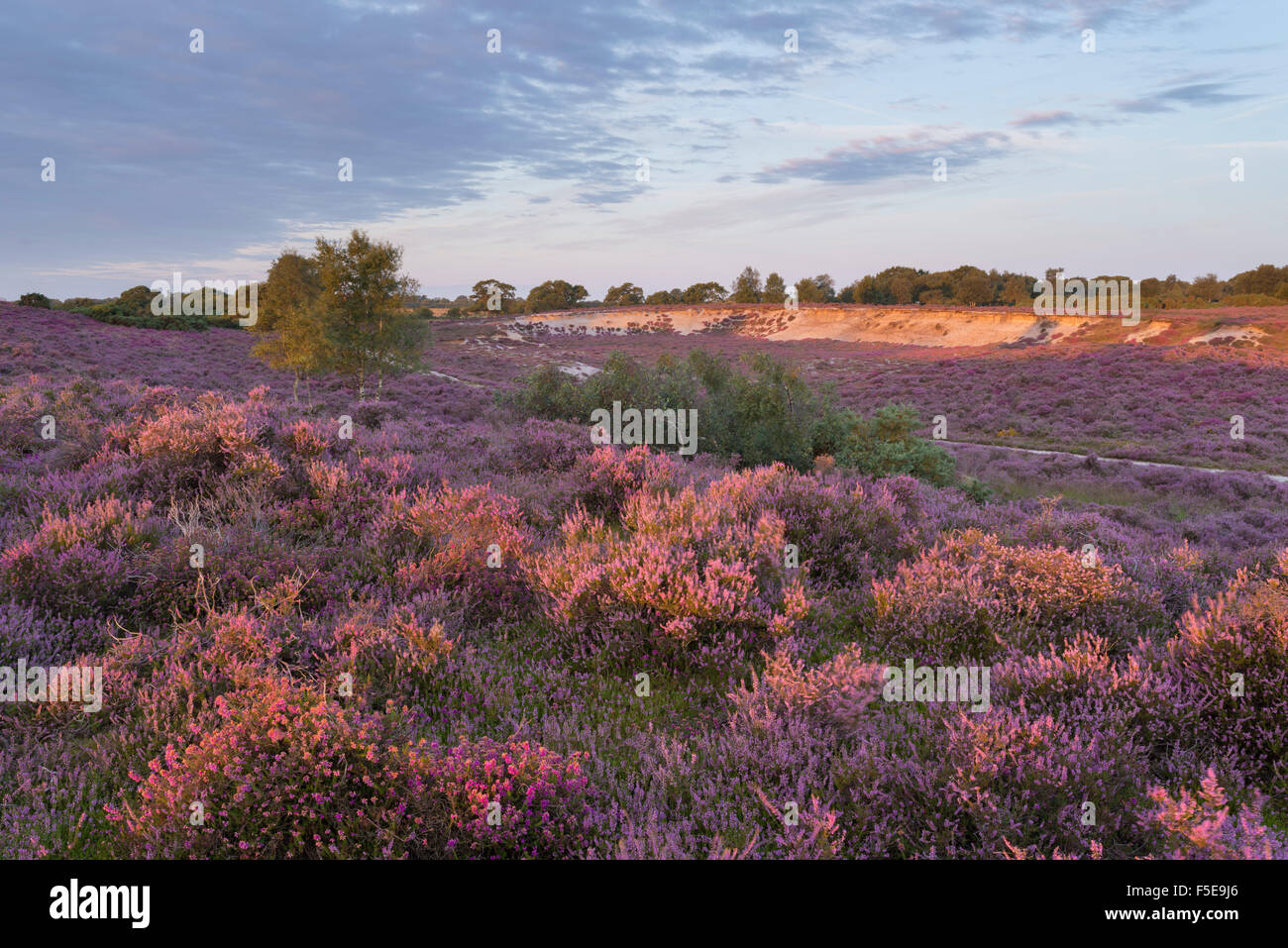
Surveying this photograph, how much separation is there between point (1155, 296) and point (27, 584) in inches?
3834

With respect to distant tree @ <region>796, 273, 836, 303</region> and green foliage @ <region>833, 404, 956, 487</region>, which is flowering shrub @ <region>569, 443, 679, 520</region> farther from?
distant tree @ <region>796, 273, 836, 303</region>

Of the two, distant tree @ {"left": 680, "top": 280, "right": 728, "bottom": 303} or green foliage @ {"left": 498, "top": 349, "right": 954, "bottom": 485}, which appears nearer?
green foliage @ {"left": 498, "top": 349, "right": 954, "bottom": 485}

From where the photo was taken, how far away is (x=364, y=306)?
30062 millimetres

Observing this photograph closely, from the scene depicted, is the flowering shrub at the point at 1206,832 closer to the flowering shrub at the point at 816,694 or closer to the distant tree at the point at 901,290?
the flowering shrub at the point at 816,694

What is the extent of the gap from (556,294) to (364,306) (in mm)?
89392

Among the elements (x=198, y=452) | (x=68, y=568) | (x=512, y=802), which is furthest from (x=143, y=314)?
(x=512, y=802)

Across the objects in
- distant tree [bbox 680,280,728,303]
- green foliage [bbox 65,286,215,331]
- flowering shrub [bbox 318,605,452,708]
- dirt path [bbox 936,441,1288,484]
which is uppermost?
distant tree [bbox 680,280,728,303]

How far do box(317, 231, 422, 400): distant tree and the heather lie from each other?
2156 centimetres

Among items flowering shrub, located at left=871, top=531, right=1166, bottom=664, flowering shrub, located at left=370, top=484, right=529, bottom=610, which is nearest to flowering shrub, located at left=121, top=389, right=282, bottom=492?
flowering shrub, located at left=370, top=484, right=529, bottom=610

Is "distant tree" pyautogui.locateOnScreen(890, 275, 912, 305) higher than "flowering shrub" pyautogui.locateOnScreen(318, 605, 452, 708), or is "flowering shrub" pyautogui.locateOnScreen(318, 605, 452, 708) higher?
"distant tree" pyautogui.locateOnScreen(890, 275, 912, 305)

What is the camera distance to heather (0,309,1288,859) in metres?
3.07

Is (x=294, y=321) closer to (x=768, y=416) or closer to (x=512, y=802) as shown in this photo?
(x=768, y=416)

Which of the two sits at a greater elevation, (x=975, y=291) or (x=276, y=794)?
(x=975, y=291)
